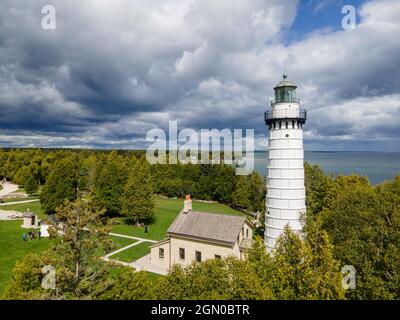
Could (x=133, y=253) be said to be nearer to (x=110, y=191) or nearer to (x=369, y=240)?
(x=110, y=191)

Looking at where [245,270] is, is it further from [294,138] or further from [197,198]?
[197,198]

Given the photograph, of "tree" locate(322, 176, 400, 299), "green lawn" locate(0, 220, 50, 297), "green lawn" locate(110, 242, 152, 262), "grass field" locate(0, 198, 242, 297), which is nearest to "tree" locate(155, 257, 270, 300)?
"tree" locate(322, 176, 400, 299)

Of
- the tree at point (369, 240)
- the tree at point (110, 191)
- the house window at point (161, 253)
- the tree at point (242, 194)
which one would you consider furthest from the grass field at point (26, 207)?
the tree at point (369, 240)

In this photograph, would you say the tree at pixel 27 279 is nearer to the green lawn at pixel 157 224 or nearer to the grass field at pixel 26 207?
the green lawn at pixel 157 224

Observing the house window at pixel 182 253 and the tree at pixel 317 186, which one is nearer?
the house window at pixel 182 253

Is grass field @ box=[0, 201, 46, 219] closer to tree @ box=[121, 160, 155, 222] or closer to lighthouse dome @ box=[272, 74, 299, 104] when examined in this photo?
tree @ box=[121, 160, 155, 222]
